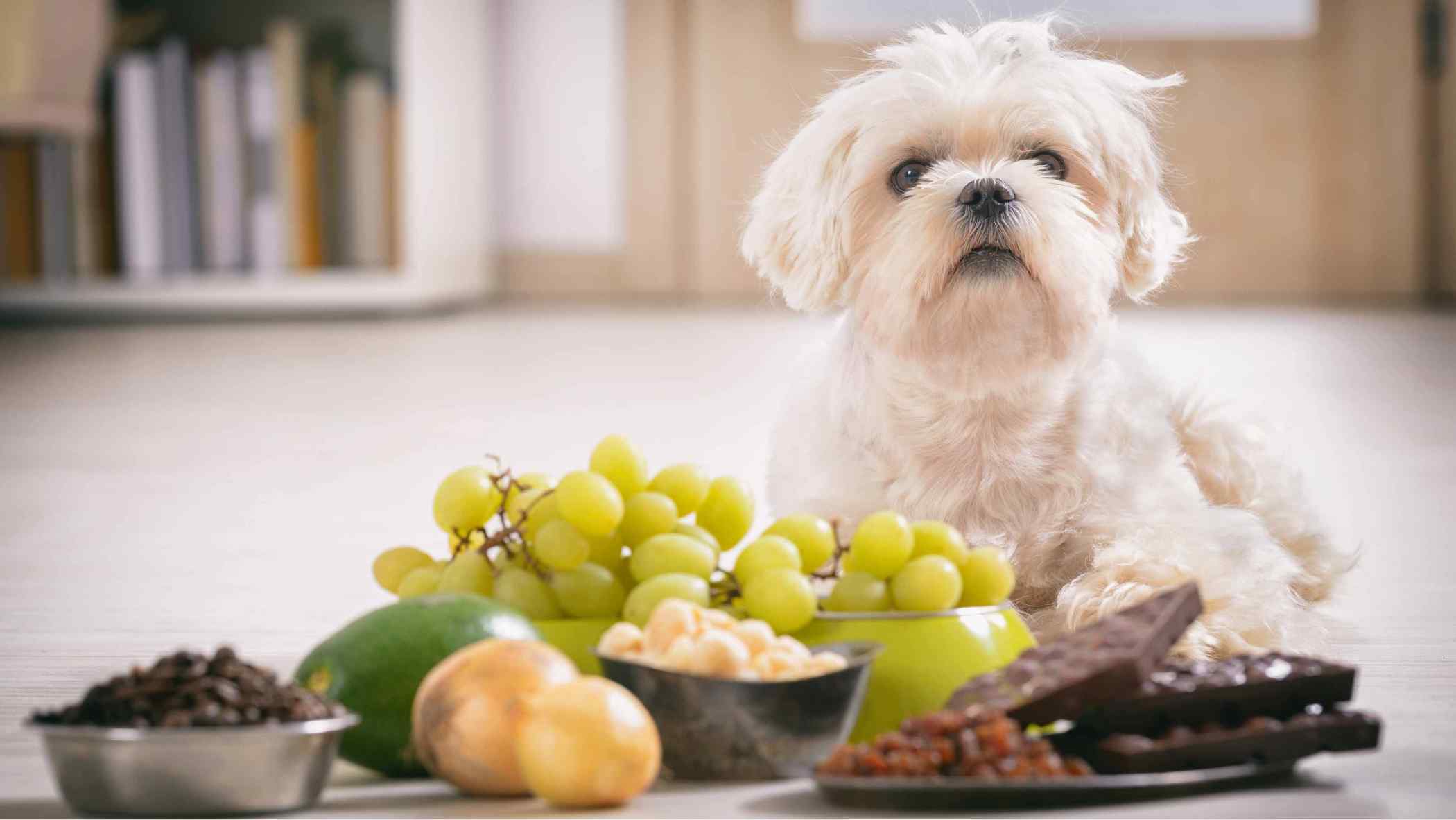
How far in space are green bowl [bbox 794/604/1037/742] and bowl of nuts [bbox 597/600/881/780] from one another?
Result: 7cm

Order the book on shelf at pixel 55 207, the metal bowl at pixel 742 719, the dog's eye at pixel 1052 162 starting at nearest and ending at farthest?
the metal bowl at pixel 742 719 < the dog's eye at pixel 1052 162 < the book on shelf at pixel 55 207

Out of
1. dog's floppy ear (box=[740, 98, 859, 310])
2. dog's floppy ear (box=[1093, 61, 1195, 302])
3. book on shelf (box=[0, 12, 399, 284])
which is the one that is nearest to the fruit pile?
dog's floppy ear (box=[740, 98, 859, 310])

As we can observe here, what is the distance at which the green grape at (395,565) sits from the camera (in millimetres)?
1428

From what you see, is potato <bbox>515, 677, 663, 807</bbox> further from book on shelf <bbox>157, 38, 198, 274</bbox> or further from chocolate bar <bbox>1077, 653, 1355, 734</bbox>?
book on shelf <bbox>157, 38, 198, 274</bbox>

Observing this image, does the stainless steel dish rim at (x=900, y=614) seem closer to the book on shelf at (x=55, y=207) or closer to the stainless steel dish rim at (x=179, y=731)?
the stainless steel dish rim at (x=179, y=731)

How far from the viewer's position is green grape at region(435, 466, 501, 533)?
1.37m

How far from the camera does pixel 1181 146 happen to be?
6.89 m

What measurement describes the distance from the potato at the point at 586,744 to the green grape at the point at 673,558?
0.77 ft

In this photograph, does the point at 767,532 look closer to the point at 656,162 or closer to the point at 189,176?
the point at 189,176

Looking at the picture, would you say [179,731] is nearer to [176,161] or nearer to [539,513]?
[539,513]

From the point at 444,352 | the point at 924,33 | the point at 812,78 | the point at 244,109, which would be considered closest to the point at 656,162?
the point at 812,78

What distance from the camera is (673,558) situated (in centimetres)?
127

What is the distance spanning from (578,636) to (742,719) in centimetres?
21

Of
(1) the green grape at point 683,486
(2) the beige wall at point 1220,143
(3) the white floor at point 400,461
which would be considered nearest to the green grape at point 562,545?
(1) the green grape at point 683,486
